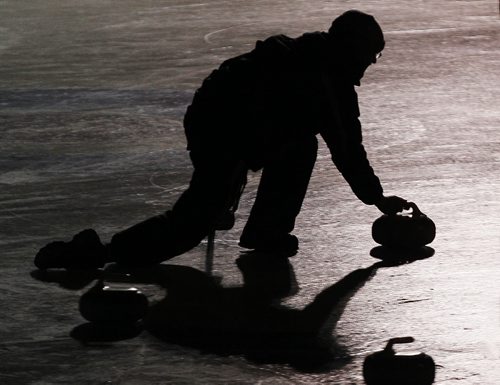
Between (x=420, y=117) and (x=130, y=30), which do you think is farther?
(x=130, y=30)

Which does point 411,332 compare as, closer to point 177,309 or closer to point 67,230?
point 177,309

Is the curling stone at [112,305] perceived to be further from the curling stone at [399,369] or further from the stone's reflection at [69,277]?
the curling stone at [399,369]

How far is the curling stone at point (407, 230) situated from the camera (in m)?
9.14

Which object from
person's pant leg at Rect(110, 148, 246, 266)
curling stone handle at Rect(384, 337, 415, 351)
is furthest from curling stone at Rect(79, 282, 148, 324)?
curling stone handle at Rect(384, 337, 415, 351)

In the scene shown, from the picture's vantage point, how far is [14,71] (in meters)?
16.9

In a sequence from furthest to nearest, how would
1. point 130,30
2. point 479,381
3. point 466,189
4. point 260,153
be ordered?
point 130,30, point 466,189, point 260,153, point 479,381

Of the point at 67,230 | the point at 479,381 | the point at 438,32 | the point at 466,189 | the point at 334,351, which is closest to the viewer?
the point at 479,381

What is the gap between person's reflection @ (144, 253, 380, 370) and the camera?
753cm

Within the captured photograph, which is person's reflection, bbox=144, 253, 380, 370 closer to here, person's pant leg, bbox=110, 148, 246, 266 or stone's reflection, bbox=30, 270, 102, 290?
person's pant leg, bbox=110, 148, 246, 266

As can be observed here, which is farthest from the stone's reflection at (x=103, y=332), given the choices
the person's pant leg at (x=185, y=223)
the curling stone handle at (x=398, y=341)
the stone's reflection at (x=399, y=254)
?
the stone's reflection at (x=399, y=254)

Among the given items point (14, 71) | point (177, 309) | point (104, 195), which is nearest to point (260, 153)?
point (177, 309)

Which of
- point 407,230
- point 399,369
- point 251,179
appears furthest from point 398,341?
point 251,179

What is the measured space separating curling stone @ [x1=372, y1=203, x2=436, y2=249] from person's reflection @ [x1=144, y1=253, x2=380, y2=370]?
26 cm

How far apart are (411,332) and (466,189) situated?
3207 mm
